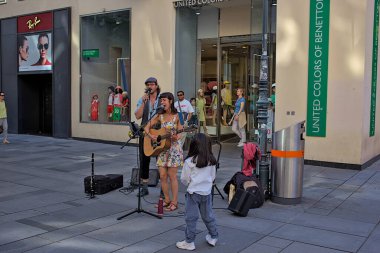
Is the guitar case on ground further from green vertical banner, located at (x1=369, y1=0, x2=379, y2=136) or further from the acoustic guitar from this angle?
green vertical banner, located at (x1=369, y1=0, x2=379, y2=136)

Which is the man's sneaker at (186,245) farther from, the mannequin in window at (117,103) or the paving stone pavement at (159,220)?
the mannequin in window at (117,103)

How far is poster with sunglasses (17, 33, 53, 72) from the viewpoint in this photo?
17188 mm

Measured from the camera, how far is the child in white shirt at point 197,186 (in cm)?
494

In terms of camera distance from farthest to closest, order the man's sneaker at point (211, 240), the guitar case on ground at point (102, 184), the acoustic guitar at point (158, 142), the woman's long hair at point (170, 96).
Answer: the guitar case on ground at point (102, 184)
the woman's long hair at point (170, 96)
the acoustic guitar at point (158, 142)
the man's sneaker at point (211, 240)

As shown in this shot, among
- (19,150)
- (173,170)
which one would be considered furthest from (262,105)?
(19,150)

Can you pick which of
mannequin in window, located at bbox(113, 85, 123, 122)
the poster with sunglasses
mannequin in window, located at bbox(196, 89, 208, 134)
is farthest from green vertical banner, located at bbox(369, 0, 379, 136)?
the poster with sunglasses

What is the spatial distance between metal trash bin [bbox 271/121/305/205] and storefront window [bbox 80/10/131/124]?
30.0ft

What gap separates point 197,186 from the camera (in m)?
4.96

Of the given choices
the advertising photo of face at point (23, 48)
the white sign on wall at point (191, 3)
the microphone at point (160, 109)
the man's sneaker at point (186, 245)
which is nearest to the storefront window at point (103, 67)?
the white sign on wall at point (191, 3)

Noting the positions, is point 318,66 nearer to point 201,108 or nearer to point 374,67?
point 374,67

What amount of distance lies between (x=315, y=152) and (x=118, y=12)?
8369 mm

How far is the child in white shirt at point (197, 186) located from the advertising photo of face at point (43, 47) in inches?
538

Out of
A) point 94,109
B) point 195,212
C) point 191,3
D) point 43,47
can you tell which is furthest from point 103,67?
point 195,212

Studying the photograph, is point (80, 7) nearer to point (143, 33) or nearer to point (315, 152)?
point (143, 33)
